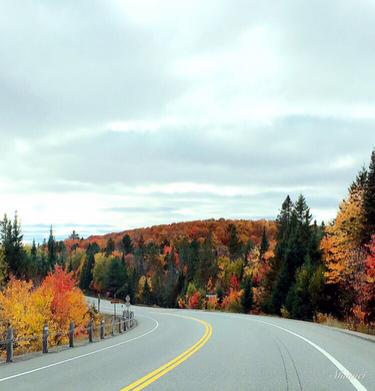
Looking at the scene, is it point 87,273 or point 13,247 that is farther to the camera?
point 87,273

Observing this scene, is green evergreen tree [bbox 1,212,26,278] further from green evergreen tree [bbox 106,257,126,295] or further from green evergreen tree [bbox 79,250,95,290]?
green evergreen tree [bbox 79,250,95,290]

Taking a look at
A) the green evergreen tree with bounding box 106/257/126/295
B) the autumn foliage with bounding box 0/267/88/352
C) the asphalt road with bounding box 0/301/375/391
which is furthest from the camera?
the green evergreen tree with bounding box 106/257/126/295

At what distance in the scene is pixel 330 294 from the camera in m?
49.3

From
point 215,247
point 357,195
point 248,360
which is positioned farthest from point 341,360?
point 215,247

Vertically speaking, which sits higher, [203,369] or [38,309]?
[203,369]

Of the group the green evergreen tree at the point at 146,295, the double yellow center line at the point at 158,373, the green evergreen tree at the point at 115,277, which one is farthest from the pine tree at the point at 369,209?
the green evergreen tree at the point at 115,277

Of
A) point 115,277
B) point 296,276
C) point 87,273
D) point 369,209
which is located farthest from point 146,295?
point 369,209

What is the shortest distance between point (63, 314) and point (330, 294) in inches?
962

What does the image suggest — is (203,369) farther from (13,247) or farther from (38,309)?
(13,247)

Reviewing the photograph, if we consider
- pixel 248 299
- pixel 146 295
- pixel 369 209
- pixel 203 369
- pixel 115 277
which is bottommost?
pixel 146 295

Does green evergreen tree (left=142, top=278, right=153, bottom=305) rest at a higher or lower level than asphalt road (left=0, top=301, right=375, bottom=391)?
lower

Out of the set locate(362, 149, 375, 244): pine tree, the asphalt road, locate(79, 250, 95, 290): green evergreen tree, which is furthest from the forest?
locate(79, 250, 95, 290): green evergreen tree

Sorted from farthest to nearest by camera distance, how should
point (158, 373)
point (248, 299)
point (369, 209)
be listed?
1. point (248, 299)
2. point (369, 209)
3. point (158, 373)

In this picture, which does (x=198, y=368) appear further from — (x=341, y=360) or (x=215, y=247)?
(x=215, y=247)
